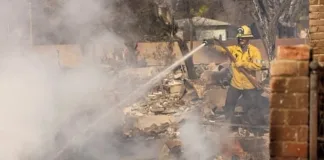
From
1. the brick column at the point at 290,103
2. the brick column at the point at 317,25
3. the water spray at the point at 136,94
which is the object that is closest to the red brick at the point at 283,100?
the brick column at the point at 290,103

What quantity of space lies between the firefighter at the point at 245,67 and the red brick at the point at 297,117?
6.58 m

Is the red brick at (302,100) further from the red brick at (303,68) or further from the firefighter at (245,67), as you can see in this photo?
the firefighter at (245,67)

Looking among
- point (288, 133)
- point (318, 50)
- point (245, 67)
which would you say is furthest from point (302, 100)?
point (245, 67)

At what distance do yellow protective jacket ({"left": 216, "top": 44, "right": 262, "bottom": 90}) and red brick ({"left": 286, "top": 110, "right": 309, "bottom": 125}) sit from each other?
→ 259 inches

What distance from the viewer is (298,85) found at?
2.35m

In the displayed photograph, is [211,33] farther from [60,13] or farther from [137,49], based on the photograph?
[60,13]

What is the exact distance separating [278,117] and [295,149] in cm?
16

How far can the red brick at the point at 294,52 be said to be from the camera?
2.32 meters

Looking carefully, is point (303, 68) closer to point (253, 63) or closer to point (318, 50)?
point (318, 50)

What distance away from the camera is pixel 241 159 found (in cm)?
728

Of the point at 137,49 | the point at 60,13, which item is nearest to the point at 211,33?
the point at 137,49

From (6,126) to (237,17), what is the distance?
27184 millimetres

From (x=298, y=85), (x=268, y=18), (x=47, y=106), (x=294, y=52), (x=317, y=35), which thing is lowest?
(x=47, y=106)

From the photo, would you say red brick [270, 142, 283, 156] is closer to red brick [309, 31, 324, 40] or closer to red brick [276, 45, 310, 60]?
red brick [276, 45, 310, 60]
